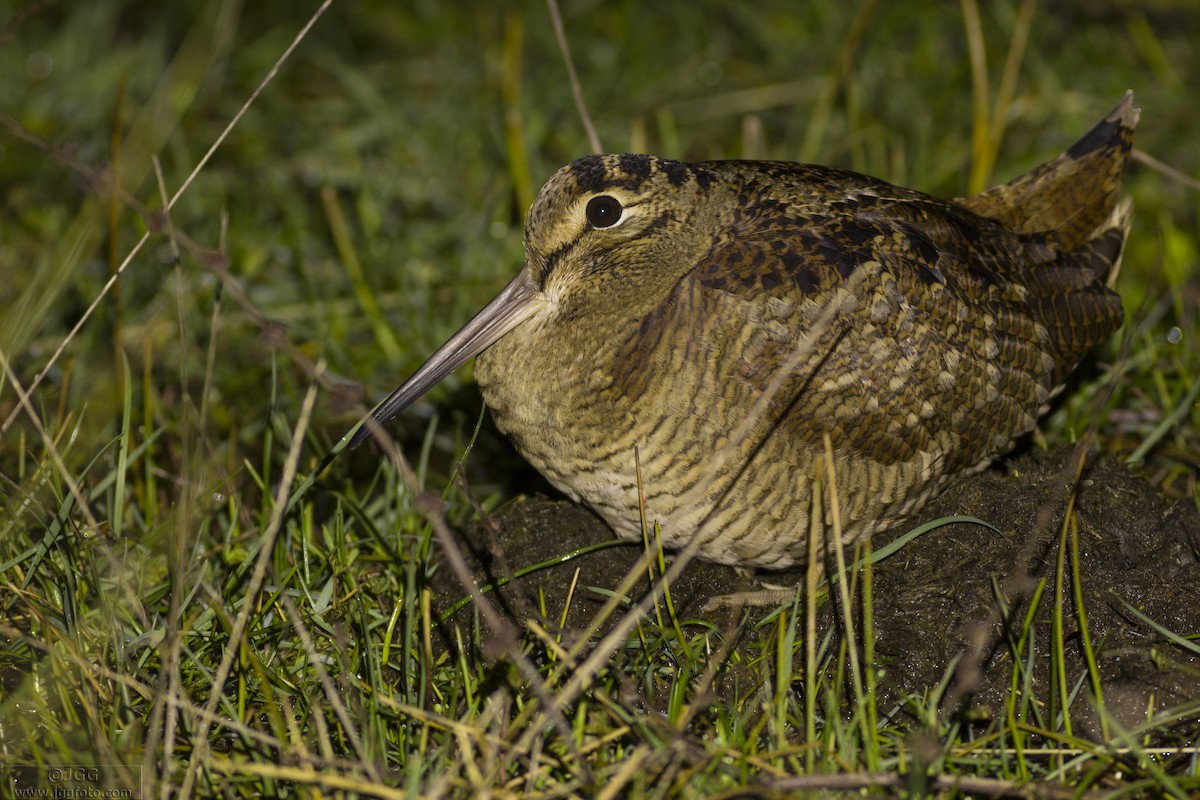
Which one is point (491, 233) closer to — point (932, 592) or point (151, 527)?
point (151, 527)

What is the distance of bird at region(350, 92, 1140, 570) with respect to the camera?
3242 millimetres

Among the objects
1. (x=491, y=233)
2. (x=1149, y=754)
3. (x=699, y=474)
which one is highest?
(x=491, y=233)

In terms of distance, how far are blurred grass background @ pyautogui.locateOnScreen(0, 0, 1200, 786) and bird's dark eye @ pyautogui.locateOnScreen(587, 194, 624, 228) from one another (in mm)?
929

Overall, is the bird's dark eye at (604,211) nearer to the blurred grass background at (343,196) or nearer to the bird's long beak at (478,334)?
the bird's long beak at (478,334)

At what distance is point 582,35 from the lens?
630 centimetres

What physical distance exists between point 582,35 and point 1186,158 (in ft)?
9.14

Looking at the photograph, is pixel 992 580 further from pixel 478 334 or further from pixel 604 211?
pixel 478 334

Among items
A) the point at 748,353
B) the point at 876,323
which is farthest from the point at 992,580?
the point at 748,353

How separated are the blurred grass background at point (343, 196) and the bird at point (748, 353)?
46 centimetres

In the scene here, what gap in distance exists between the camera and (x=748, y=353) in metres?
3.22

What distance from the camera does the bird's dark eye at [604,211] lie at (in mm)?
3350

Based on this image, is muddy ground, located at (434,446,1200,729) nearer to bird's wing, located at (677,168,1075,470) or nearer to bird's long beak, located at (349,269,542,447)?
bird's wing, located at (677,168,1075,470)

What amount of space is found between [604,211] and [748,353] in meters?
0.54

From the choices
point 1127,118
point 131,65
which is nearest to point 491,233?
point 131,65
